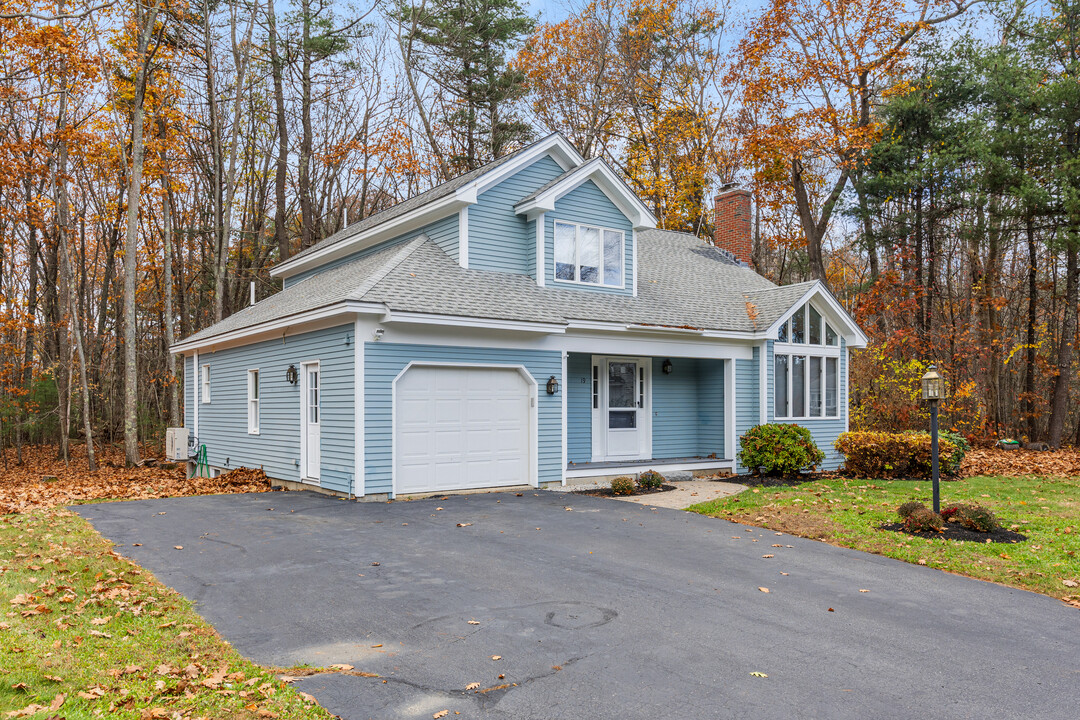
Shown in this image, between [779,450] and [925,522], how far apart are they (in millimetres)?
5473

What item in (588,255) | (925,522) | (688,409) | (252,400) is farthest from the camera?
(688,409)

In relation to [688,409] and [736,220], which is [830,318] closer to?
[688,409]

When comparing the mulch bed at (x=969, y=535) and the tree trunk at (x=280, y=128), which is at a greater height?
the tree trunk at (x=280, y=128)

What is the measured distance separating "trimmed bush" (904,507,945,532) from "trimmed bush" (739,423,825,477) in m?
5.28

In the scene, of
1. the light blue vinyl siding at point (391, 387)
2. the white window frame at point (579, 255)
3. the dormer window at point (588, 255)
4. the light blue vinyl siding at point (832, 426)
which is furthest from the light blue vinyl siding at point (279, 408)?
the light blue vinyl siding at point (832, 426)

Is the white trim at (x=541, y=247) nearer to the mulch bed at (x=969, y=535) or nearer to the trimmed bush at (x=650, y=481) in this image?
the trimmed bush at (x=650, y=481)

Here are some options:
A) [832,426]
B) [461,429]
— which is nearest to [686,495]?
[461,429]

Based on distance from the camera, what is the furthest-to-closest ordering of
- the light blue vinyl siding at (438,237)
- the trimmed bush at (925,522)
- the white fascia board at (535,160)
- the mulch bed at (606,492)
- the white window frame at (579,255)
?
1. the white window frame at (579,255)
2. the light blue vinyl siding at (438,237)
3. the white fascia board at (535,160)
4. the mulch bed at (606,492)
5. the trimmed bush at (925,522)

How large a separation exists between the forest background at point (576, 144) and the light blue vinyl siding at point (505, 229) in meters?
9.25

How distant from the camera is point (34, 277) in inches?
963

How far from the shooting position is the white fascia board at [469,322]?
Answer: 36.6 ft

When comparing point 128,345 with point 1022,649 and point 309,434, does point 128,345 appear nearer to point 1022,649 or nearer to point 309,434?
point 309,434

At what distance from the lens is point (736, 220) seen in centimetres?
2303

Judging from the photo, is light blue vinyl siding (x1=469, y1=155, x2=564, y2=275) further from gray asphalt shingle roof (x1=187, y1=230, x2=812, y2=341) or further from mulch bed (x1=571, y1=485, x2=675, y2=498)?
mulch bed (x1=571, y1=485, x2=675, y2=498)
